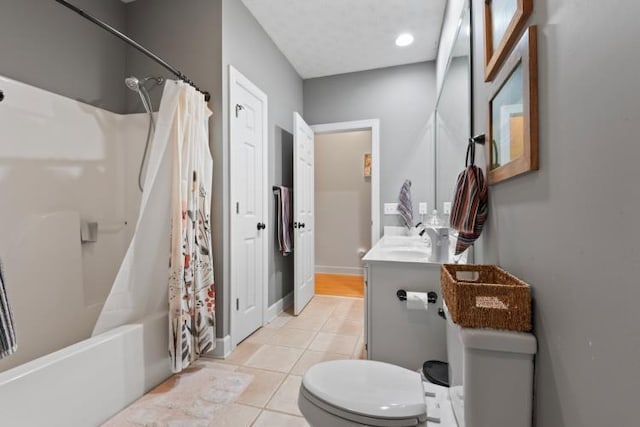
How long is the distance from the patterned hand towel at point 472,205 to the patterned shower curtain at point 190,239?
1.52m

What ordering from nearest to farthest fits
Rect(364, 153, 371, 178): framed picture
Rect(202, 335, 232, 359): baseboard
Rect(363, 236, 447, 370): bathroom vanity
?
Rect(363, 236, 447, 370): bathroom vanity < Rect(202, 335, 232, 359): baseboard < Rect(364, 153, 371, 178): framed picture

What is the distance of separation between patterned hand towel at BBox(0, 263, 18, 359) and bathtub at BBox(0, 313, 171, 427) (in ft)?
1.21

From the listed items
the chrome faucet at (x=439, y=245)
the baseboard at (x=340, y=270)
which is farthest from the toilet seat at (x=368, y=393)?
the baseboard at (x=340, y=270)

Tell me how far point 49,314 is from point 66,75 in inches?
63.3

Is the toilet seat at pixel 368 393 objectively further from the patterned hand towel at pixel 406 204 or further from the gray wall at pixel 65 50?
the gray wall at pixel 65 50

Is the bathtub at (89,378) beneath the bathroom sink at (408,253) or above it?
beneath

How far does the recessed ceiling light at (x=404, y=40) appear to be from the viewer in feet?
9.12

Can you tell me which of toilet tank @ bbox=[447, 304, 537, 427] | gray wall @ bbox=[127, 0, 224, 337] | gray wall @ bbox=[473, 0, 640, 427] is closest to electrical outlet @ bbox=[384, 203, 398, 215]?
gray wall @ bbox=[127, 0, 224, 337]

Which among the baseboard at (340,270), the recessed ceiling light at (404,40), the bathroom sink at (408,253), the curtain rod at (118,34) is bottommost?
the baseboard at (340,270)

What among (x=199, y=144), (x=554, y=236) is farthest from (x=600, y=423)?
(x=199, y=144)

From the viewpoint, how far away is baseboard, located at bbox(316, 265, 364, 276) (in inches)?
184

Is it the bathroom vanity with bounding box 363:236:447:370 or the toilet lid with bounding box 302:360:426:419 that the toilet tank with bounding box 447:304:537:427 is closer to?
the toilet lid with bounding box 302:360:426:419

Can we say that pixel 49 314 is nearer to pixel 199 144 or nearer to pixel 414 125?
pixel 199 144

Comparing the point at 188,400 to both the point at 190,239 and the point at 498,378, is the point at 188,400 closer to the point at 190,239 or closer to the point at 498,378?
the point at 190,239
